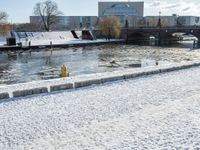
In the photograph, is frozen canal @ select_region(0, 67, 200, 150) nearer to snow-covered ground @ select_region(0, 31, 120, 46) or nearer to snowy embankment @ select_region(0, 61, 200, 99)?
snowy embankment @ select_region(0, 61, 200, 99)

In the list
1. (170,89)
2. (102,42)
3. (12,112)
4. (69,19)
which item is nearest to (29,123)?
(12,112)

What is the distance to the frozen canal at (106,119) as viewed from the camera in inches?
378

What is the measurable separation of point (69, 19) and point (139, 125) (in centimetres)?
17585

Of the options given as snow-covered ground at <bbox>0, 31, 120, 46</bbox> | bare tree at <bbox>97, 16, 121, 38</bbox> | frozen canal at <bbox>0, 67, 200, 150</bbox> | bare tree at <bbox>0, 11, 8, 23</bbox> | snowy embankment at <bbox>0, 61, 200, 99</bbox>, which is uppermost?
bare tree at <bbox>0, 11, 8, 23</bbox>

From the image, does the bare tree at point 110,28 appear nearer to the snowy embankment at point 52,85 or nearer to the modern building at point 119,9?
the snowy embankment at point 52,85

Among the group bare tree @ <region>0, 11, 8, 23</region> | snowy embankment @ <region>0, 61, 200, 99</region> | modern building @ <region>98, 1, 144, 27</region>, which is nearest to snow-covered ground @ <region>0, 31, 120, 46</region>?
bare tree @ <region>0, 11, 8, 23</region>

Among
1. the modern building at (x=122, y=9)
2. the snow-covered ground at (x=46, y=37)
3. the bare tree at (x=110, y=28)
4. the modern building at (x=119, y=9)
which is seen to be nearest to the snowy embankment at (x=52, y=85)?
the snow-covered ground at (x=46, y=37)

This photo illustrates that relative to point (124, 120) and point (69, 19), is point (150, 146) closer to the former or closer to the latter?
point (124, 120)

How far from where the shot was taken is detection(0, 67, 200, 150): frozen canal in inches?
378

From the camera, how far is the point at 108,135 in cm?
1015

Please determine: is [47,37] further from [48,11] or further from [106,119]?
[106,119]

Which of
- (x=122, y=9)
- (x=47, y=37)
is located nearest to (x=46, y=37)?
(x=47, y=37)

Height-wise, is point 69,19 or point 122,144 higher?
point 69,19

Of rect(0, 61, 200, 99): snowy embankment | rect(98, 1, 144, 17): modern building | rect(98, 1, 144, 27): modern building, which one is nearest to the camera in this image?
rect(0, 61, 200, 99): snowy embankment
